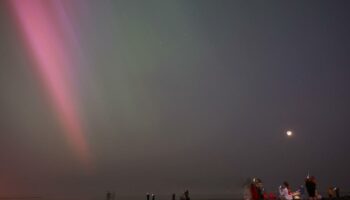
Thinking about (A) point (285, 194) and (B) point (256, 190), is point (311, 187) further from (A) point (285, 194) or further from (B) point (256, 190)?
(B) point (256, 190)

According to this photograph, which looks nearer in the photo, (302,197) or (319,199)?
(319,199)

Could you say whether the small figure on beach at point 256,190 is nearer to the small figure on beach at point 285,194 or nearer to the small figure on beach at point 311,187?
the small figure on beach at point 285,194

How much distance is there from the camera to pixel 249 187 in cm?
2277

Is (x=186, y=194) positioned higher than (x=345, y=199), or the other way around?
(x=186, y=194)

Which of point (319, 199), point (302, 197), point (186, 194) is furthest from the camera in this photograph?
point (186, 194)

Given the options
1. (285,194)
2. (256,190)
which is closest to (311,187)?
(285,194)

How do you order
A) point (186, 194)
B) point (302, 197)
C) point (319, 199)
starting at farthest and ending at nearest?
point (186, 194) → point (302, 197) → point (319, 199)

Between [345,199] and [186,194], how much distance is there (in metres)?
12.3

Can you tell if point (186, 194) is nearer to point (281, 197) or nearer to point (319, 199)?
point (281, 197)

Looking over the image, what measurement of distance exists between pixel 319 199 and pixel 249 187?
4198mm

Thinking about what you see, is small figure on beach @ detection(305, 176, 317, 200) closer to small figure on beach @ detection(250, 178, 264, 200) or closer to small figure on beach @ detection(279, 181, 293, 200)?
small figure on beach @ detection(279, 181, 293, 200)

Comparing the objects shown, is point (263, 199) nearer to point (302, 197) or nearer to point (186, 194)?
point (302, 197)

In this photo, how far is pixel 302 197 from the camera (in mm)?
24641

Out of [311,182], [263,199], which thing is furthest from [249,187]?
[311,182]
